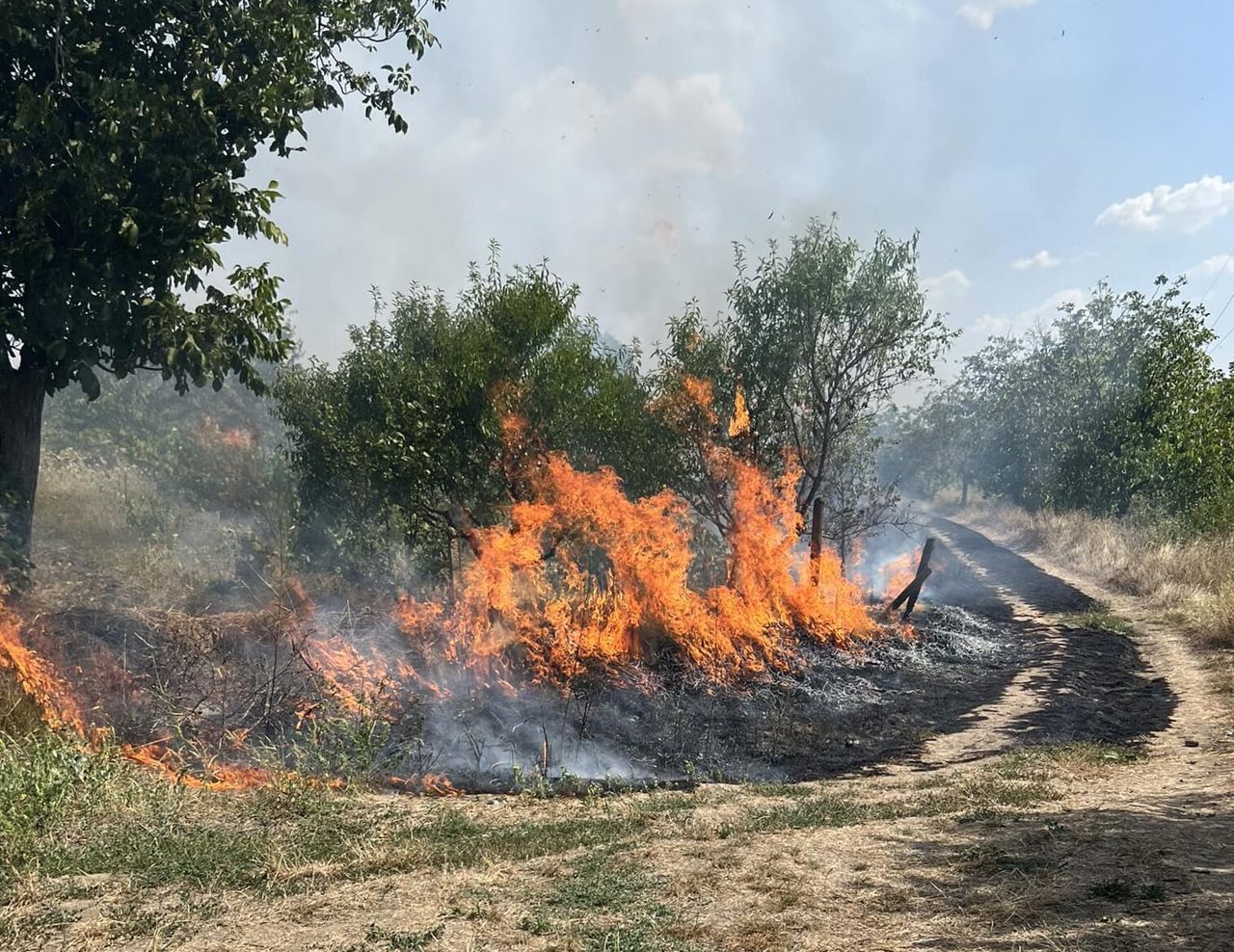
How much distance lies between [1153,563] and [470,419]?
18634 mm

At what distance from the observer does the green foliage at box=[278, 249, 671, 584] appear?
577 inches

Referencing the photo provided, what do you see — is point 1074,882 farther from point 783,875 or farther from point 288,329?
point 288,329

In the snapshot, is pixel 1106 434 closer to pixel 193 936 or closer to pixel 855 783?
pixel 855 783

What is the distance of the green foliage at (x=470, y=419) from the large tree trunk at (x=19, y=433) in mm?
4983

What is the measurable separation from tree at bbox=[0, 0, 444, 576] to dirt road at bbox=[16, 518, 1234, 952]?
631 centimetres

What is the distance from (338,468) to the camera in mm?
17172

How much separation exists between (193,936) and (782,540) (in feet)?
44.1

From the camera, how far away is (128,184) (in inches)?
362

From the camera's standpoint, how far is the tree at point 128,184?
898 centimetres

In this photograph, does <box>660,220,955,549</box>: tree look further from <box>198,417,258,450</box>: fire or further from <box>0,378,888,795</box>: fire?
<box>198,417,258,450</box>: fire

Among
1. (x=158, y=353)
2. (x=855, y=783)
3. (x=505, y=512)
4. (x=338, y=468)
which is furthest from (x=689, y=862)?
(x=338, y=468)

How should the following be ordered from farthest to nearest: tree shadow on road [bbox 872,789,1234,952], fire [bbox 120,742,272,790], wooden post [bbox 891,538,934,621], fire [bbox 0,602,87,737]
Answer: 1. wooden post [bbox 891,538,934,621]
2. fire [bbox 0,602,87,737]
3. fire [bbox 120,742,272,790]
4. tree shadow on road [bbox 872,789,1234,952]

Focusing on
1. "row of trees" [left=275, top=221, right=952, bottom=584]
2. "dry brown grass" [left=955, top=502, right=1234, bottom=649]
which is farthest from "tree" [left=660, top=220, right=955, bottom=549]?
"dry brown grass" [left=955, top=502, right=1234, bottom=649]

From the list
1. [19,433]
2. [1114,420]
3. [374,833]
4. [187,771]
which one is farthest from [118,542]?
[1114,420]
